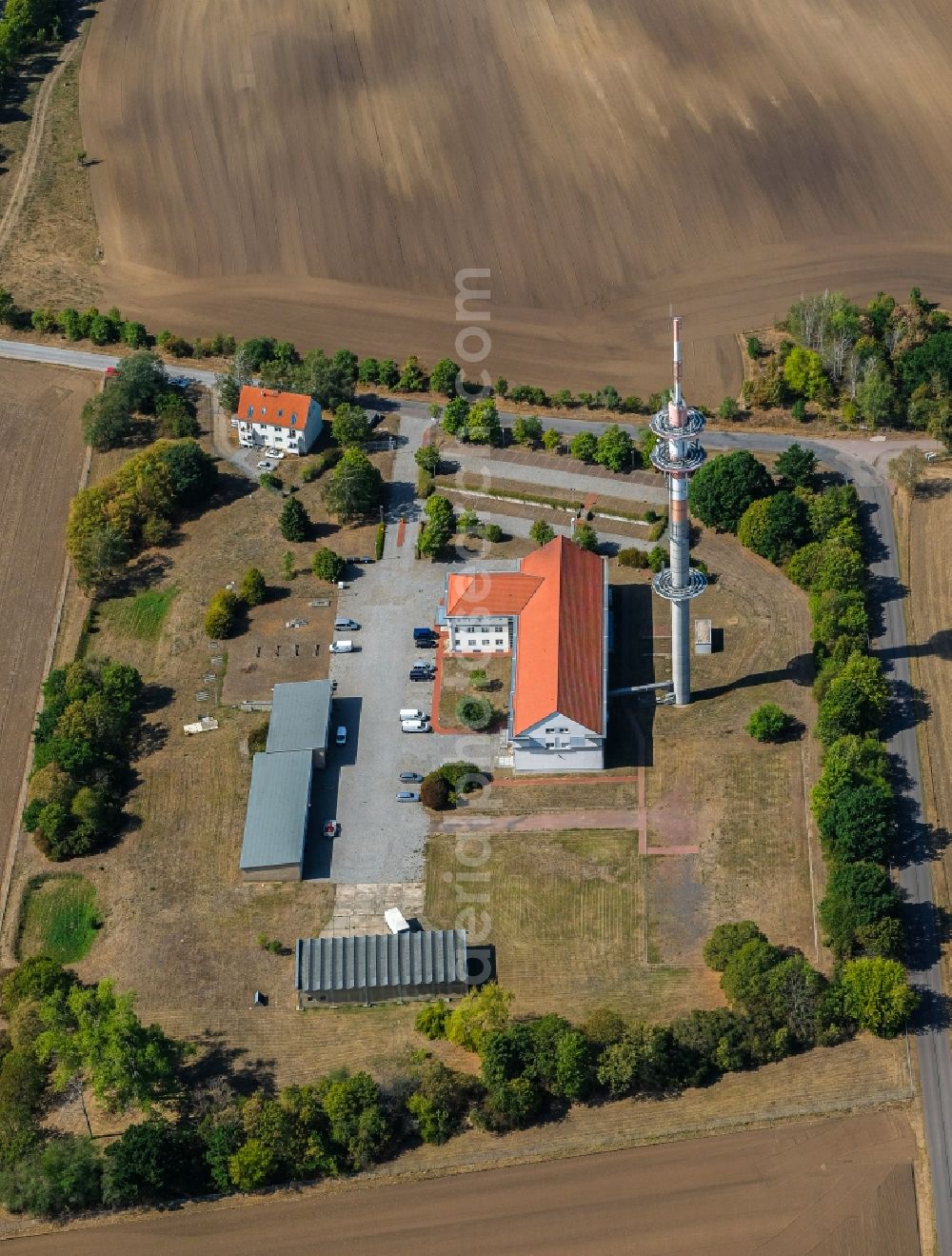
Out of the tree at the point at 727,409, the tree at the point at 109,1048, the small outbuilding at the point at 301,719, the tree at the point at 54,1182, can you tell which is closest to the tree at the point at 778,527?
the tree at the point at 727,409

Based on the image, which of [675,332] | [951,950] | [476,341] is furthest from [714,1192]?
[476,341]

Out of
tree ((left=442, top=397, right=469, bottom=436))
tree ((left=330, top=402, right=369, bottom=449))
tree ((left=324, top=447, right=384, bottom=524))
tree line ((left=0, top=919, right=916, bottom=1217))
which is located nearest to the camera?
tree line ((left=0, top=919, right=916, bottom=1217))

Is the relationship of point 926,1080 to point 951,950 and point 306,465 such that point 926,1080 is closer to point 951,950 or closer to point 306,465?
point 951,950

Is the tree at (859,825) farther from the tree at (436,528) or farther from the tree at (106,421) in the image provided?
the tree at (106,421)

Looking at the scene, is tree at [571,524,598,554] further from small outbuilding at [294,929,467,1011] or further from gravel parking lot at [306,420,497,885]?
small outbuilding at [294,929,467,1011]

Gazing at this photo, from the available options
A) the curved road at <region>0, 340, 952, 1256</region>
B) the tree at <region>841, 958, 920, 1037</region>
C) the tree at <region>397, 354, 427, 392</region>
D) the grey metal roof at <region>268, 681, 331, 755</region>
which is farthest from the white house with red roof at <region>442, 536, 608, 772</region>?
the tree at <region>397, 354, 427, 392</region>
